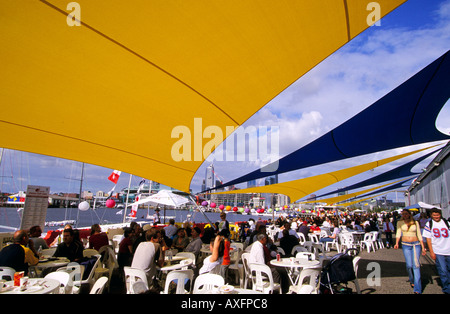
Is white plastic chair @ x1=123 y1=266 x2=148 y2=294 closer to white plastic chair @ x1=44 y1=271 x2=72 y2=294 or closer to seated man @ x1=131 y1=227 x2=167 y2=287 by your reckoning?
seated man @ x1=131 y1=227 x2=167 y2=287

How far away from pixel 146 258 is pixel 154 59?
2.78 m

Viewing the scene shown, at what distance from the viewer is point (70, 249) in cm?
428

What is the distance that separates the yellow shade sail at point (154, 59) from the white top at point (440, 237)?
133 inches

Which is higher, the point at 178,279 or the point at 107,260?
the point at 178,279

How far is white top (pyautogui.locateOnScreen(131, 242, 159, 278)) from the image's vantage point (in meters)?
3.67

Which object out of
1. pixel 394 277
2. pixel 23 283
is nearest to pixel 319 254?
pixel 394 277

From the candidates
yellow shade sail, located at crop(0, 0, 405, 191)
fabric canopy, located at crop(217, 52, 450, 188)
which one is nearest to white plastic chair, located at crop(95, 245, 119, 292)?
yellow shade sail, located at crop(0, 0, 405, 191)

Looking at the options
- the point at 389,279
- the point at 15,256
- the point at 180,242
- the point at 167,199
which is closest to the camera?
the point at 15,256

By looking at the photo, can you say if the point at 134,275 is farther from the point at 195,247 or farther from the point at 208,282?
the point at 195,247

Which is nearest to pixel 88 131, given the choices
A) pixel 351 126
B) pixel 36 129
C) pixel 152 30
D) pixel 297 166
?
pixel 36 129

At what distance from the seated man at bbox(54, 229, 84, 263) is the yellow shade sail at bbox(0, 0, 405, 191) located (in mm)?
1752

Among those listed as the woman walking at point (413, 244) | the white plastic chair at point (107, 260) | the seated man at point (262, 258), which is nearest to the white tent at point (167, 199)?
the white plastic chair at point (107, 260)
